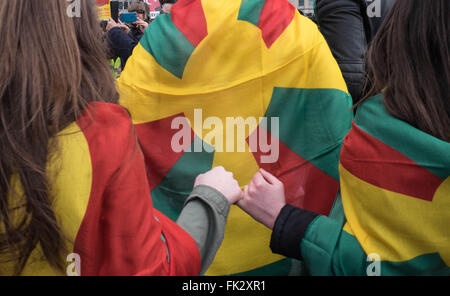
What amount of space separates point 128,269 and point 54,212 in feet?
0.64

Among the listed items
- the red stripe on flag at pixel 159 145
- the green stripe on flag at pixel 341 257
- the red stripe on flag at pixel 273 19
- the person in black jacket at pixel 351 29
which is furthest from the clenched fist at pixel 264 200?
the person in black jacket at pixel 351 29

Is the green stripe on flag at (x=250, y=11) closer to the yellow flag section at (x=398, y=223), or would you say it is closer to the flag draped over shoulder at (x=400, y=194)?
the flag draped over shoulder at (x=400, y=194)

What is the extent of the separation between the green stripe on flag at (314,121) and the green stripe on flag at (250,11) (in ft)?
0.83

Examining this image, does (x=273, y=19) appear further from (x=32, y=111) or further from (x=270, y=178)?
(x=32, y=111)

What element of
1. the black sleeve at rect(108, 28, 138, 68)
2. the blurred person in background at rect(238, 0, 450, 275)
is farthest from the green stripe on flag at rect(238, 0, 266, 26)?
the black sleeve at rect(108, 28, 138, 68)

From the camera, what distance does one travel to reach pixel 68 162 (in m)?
0.88

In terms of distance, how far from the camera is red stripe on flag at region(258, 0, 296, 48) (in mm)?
1525

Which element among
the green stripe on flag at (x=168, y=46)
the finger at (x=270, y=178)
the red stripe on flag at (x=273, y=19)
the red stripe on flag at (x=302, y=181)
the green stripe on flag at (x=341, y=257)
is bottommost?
the red stripe on flag at (x=302, y=181)

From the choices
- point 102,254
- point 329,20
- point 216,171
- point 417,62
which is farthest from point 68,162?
point 329,20

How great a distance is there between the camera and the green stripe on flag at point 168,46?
155 centimetres

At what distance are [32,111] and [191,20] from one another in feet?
2.73

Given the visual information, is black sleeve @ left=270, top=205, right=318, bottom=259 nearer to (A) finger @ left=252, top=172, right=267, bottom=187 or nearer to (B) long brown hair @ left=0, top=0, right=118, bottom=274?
(A) finger @ left=252, top=172, right=267, bottom=187

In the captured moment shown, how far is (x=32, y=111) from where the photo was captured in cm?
87
